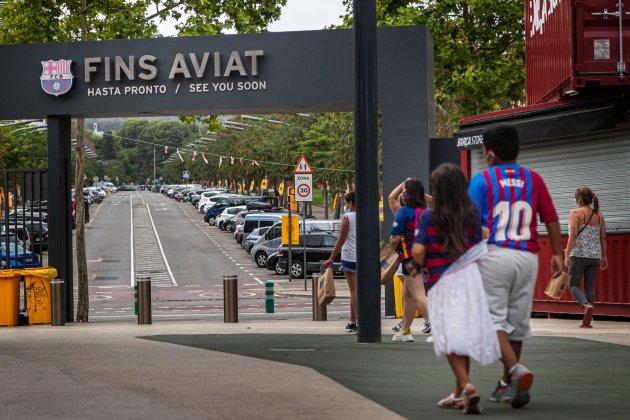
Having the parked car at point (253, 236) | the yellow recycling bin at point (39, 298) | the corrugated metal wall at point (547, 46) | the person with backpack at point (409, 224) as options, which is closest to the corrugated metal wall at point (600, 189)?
the corrugated metal wall at point (547, 46)

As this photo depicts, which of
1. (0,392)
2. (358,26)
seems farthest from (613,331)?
(0,392)

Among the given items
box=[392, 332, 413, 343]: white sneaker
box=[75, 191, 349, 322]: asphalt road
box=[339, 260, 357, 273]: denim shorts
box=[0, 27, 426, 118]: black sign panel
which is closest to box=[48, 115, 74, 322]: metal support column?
box=[0, 27, 426, 118]: black sign panel

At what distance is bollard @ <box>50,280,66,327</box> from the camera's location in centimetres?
1842

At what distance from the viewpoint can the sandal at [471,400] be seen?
6.72 m

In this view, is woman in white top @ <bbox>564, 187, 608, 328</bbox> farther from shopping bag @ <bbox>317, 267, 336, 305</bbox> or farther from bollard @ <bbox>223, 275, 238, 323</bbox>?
bollard @ <bbox>223, 275, 238, 323</bbox>

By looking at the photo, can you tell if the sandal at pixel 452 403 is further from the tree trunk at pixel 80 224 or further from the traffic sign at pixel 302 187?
the traffic sign at pixel 302 187

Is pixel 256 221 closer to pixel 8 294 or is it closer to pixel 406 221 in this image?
pixel 8 294

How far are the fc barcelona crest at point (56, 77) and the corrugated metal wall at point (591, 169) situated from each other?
24.7 feet

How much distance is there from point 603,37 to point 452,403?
7805 millimetres

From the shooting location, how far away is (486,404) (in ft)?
23.8

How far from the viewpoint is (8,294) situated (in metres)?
18.1

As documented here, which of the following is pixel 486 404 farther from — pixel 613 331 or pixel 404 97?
pixel 404 97

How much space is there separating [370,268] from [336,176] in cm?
5167

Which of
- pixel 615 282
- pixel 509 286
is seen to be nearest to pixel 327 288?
pixel 615 282
